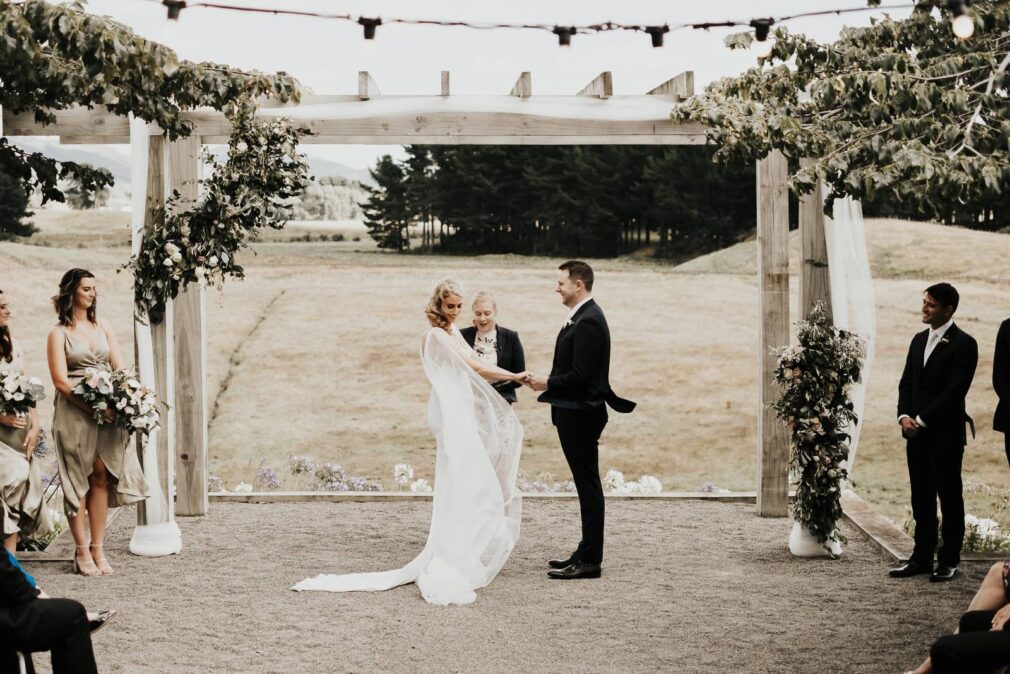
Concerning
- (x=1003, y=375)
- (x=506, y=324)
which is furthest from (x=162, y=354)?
(x=506, y=324)

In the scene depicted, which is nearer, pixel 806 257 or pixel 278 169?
pixel 278 169

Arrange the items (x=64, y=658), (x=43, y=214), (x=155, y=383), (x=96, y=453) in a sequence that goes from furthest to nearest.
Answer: (x=43, y=214)
(x=155, y=383)
(x=96, y=453)
(x=64, y=658)

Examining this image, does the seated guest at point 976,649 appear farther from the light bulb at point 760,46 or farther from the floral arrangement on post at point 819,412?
the light bulb at point 760,46

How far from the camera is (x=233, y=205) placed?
6395mm

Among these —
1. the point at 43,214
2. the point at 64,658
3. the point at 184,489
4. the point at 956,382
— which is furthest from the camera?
the point at 43,214

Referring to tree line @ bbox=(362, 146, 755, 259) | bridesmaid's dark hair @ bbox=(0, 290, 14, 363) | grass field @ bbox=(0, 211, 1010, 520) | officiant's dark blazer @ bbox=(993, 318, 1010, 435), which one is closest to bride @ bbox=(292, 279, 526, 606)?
bridesmaid's dark hair @ bbox=(0, 290, 14, 363)

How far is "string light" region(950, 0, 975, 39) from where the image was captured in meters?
4.40

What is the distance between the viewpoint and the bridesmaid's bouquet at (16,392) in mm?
5695

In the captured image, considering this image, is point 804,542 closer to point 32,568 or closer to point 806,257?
point 806,257

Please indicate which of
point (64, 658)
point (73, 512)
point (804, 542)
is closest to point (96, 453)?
point (73, 512)

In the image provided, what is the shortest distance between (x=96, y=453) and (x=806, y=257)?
445cm

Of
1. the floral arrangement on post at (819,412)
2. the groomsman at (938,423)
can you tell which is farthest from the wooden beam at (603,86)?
the groomsman at (938,423)

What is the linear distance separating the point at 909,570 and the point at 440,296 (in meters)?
2.89

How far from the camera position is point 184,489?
7.75 m
